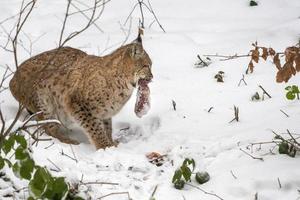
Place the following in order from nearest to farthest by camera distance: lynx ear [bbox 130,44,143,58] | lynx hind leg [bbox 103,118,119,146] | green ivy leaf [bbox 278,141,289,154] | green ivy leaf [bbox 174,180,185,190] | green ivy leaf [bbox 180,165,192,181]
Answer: green ivy leaf [bbox 180,165,192,181]
green ivy leaf [bbox 174,180,185,190]
green ivy leaf [bbox 278,141,289,154]
lynx ear [bbox 130,44,143,58]
lynx hind leg [bbox 103,118,119,146]

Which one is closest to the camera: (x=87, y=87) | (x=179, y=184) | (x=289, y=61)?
(x=289, y=61)

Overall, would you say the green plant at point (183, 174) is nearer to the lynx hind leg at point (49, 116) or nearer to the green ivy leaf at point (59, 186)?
the green ivy leaf at point (59, 186)

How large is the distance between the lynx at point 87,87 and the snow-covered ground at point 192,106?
222 mm

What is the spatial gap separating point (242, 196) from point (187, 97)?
2.17 metres

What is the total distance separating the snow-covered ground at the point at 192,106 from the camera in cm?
431

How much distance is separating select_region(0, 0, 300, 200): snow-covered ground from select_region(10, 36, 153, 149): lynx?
0.22 metres

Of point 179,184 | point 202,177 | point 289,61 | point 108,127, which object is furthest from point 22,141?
point 108,127

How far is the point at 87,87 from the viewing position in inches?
225

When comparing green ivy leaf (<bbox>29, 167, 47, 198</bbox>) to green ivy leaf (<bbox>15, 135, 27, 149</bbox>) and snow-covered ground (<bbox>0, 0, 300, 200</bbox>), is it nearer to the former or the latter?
green ivy leaf (<bbox>15, 135, 27, 149</bbox>)

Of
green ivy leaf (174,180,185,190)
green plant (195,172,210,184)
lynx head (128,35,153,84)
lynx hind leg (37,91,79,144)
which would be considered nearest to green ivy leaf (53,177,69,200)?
green ivy leaf (174,180,185,190)

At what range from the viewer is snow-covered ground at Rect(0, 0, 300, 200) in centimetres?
431

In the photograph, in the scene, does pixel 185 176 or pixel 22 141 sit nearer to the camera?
pixel 22 141

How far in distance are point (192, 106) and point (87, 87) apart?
3.54ft

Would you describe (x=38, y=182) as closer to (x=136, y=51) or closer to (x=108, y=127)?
(x=136, y=51)
